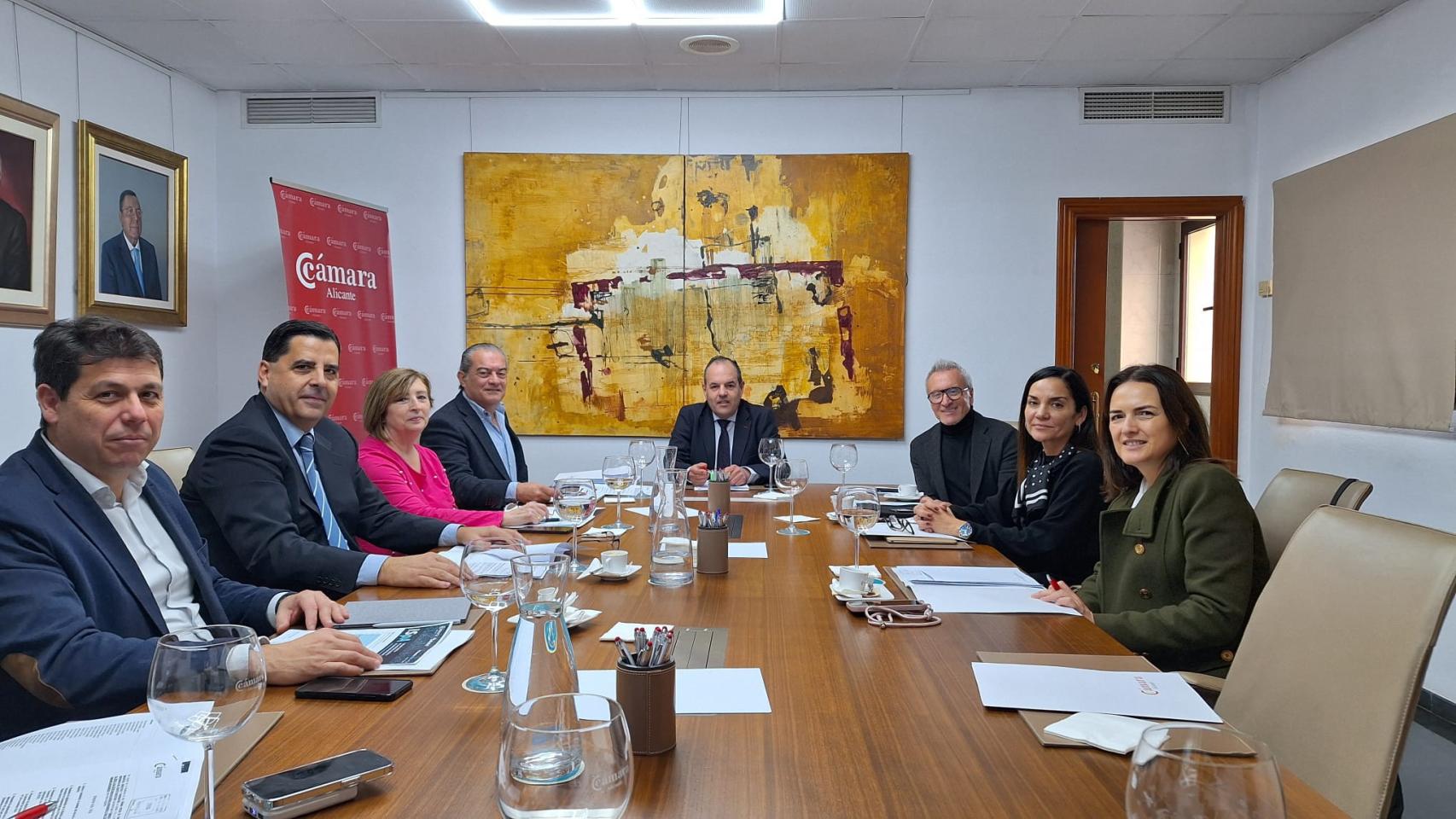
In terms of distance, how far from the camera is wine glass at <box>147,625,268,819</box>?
93 centimetres

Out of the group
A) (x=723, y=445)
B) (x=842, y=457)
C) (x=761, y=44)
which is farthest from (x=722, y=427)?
(x=761, y=44)

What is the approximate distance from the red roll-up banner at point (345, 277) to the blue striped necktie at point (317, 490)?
8.37 ft

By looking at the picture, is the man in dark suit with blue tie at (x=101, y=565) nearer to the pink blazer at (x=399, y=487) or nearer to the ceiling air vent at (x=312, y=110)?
the pink blazer at (x=399, y=487)

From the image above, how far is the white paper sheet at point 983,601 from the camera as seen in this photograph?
6.15 feet

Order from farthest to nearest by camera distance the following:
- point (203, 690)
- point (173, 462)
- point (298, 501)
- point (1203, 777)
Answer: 1. point (173, 462)
2. point (298, 501)
3. point (203, 690)
4. point (1203, 777)

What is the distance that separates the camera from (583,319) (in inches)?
219

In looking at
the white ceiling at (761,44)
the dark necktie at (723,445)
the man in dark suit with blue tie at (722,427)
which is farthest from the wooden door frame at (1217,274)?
the dark necktie at (723,445)

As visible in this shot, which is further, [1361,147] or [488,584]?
[1361,147]

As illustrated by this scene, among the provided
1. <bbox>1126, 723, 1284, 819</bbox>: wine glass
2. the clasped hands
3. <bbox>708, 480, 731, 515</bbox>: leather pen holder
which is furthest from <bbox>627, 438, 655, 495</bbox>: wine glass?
<bbox>1126, 723, 1284, 819</bbox>: wine glass

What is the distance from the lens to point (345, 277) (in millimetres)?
5215

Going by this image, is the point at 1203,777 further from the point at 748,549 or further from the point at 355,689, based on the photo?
the point at 748,549

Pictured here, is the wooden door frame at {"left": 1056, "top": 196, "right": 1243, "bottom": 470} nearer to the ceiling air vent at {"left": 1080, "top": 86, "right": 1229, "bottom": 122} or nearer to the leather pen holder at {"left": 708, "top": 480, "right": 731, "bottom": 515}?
the ceiling air vent at {"left": 1080, "top": 86, "right": 1229, "bottom": 122}

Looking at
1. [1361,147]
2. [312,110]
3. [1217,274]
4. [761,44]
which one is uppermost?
[761,44]

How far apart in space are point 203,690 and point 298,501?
64.0 inches
